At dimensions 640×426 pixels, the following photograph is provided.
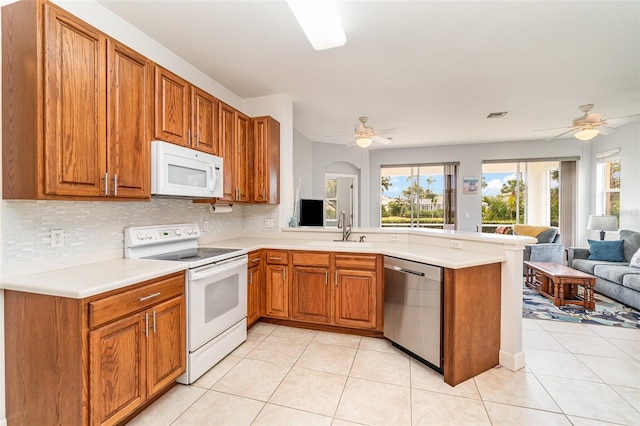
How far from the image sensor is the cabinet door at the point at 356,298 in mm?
2701

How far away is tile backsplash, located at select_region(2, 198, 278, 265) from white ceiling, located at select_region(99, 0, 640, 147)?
4.75 ft

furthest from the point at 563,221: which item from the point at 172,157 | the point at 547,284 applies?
the point at 172,157

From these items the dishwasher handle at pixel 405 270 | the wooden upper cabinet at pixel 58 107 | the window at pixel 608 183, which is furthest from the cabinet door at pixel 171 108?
the window at pixel 608 183

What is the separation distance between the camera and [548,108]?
4258mm

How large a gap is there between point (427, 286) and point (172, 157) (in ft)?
7.07

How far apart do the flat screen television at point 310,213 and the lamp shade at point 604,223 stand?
4.75 meters

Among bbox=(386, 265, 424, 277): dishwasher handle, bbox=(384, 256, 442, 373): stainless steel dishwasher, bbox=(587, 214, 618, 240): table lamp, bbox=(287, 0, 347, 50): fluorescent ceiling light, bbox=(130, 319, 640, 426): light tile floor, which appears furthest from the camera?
bbox=(587, 214, 618, 240): table lamp

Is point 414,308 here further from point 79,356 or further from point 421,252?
point 79,356

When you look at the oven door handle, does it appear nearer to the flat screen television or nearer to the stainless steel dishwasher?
the stainless steel dishwasher

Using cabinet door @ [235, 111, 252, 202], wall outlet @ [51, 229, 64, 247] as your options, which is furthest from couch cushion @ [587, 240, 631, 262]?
wall outlet @ [51, 229, 64, 247]

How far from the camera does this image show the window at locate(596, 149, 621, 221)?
534 centimetres

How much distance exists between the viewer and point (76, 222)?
6.24 feet

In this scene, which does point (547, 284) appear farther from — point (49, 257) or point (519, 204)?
point (49, 257)

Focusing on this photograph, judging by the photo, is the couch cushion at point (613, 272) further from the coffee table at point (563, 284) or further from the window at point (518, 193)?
the window at point (518, 193)
